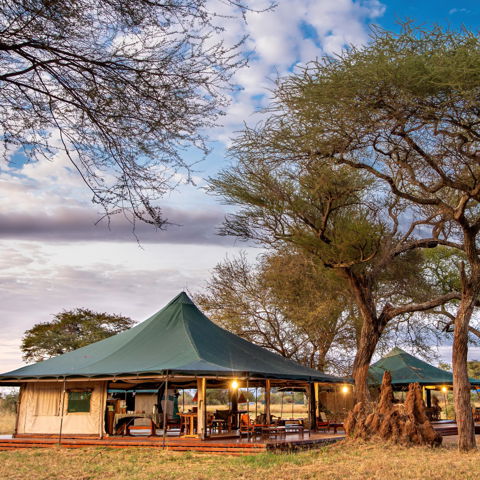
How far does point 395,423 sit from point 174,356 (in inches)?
223

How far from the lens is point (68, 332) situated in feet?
122

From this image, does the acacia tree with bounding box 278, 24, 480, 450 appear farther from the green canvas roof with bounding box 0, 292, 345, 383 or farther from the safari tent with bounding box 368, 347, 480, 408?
the safari tent with bounding box 368, 347, 480, 408

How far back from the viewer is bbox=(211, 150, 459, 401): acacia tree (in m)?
15.8

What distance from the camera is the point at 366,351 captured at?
18312 millimetres

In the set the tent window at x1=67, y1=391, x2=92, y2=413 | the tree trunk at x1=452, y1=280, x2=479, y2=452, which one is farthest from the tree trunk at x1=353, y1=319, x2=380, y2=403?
the tent window at x1=67, y1=391, x2=92, y2=413

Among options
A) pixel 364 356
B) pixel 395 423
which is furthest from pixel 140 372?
pixel 364 356

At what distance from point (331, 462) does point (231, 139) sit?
790cm

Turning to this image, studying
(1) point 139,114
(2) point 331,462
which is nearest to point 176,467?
(2) point 331,462

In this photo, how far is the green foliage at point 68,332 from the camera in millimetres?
35781

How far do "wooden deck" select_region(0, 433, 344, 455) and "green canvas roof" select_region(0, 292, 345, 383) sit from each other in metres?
1.59

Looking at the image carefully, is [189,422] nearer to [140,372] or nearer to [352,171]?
[140,372]

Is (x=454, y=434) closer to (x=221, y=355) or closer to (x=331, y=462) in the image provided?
(x=221, y=355)

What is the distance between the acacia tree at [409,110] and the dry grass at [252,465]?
264 centimetres

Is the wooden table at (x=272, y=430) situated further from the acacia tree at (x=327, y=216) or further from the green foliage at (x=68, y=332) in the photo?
the green foliage at (x=68, y=332)
